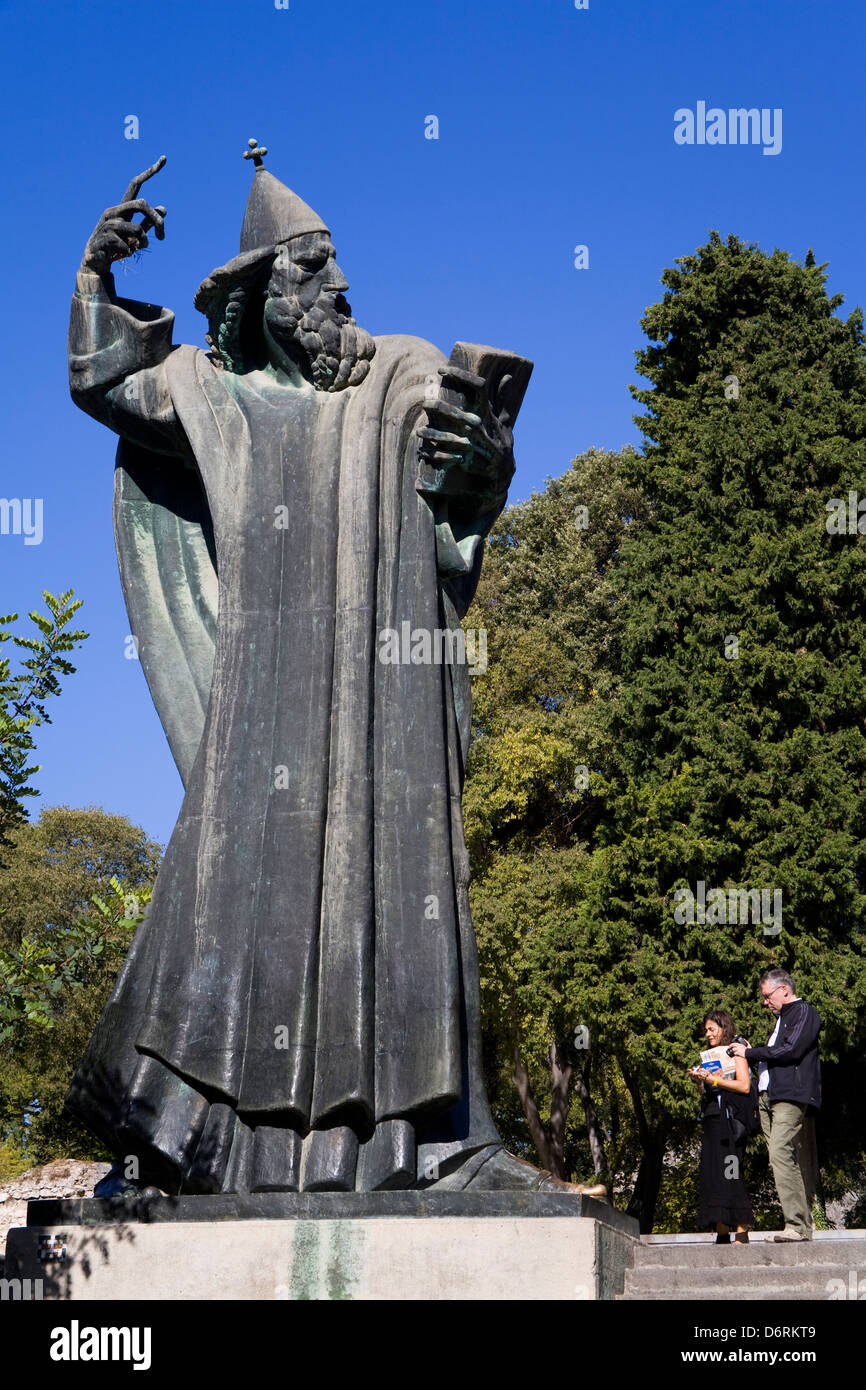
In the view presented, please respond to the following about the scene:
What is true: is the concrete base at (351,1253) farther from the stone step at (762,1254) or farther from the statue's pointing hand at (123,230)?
the statue's pointing hand at (123,230)

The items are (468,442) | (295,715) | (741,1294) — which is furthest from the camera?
(468,442)

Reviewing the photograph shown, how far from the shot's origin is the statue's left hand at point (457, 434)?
6.82m

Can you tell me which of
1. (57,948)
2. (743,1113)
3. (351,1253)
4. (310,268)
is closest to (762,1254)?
(743,1113)

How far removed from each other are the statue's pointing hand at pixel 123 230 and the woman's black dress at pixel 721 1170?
6.10 meters

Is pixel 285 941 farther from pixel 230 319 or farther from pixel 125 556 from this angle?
pixel 230 319

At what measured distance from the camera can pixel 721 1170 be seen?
31.5 feet

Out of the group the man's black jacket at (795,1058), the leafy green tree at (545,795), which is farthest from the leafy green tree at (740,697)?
the man's black jacket at (795,1058)

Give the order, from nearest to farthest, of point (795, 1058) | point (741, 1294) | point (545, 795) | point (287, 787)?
point (741, 1294) → point (287, 787) → point (795, 1058) → point (545, 795)

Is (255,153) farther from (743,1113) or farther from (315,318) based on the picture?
(743,1113)

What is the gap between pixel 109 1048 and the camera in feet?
20.1

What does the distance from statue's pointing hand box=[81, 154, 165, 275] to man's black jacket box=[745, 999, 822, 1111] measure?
5534mm

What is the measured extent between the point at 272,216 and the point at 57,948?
3751 millimetres
